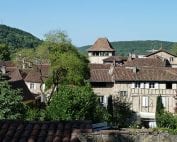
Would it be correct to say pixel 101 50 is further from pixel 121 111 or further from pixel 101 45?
pixel 121 111

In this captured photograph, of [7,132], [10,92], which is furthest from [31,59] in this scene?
[7,132]

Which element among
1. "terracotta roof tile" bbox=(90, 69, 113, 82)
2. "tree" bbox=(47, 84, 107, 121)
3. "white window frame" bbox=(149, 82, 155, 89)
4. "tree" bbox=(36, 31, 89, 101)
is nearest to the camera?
"tree" bbox=(47, 84, 107, 121)

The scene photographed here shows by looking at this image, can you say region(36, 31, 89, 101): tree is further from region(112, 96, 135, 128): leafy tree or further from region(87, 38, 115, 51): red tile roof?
region(87, 38, 115, 51): red tile roof

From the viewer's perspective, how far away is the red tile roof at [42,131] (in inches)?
322

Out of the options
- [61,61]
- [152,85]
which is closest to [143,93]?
[152,85]

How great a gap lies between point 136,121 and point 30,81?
19.4 m

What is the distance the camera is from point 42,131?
8453mm

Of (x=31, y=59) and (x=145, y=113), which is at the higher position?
(x=31, y=59)

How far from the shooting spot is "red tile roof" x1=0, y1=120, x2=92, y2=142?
8180mm

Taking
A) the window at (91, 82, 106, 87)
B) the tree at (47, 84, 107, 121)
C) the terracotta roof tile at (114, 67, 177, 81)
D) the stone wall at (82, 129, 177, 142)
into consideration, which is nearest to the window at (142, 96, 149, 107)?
the terracotta roof tile at (114, 67, 177, 81)

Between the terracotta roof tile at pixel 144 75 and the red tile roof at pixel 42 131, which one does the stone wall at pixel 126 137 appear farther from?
the terracotta roof tile at pixel 144 75

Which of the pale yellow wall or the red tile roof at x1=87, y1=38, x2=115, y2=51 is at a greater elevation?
the red tile roof at x1=87, y1=38, x2=115, y2=51

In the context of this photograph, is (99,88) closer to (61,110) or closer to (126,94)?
(126,94)

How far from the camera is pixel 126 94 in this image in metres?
55.4
